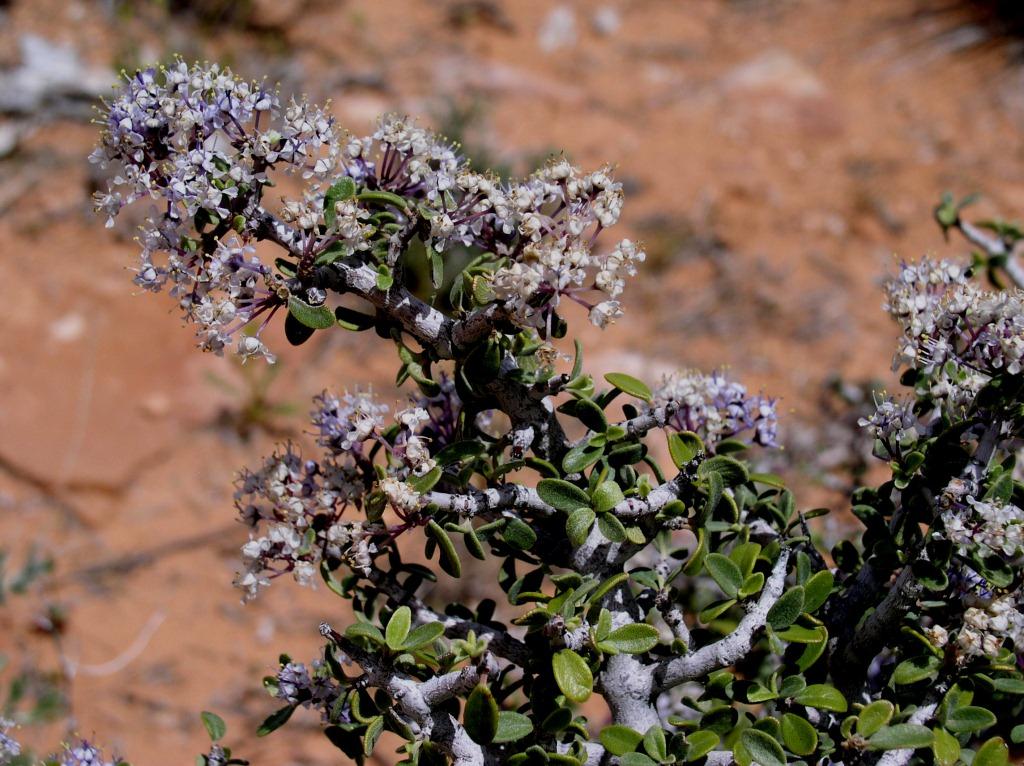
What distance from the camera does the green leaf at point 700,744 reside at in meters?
1.43

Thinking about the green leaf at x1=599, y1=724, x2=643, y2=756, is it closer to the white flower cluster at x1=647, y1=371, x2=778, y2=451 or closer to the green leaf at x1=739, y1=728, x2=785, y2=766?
the green leaf at x1=739, y1=728, x2=785, y2=766

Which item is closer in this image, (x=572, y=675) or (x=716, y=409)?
(x=572, y=675)

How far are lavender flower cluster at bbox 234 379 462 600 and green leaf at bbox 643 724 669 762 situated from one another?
0.50m

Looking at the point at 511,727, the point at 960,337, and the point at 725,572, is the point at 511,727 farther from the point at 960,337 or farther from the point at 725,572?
the point at 960,337

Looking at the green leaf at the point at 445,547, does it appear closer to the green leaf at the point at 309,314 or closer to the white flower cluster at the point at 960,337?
the green leaf at the point at 309,314

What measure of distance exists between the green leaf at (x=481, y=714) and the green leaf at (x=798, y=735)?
0.42 m

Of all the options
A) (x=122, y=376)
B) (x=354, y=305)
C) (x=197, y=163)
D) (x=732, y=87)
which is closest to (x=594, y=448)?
(x=197, y=163)

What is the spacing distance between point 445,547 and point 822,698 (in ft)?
1.95

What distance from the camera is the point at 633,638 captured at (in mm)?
1441

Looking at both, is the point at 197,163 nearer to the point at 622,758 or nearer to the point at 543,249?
the point at 543,249

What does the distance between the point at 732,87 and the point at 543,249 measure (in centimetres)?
550

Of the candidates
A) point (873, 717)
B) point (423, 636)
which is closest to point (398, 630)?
point (423, 636)

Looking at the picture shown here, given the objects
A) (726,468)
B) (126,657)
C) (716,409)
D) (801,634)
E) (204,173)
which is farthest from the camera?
(126,657)

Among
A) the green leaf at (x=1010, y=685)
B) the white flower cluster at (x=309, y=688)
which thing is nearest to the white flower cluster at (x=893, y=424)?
the green leaf at (x=1010, y=685)
